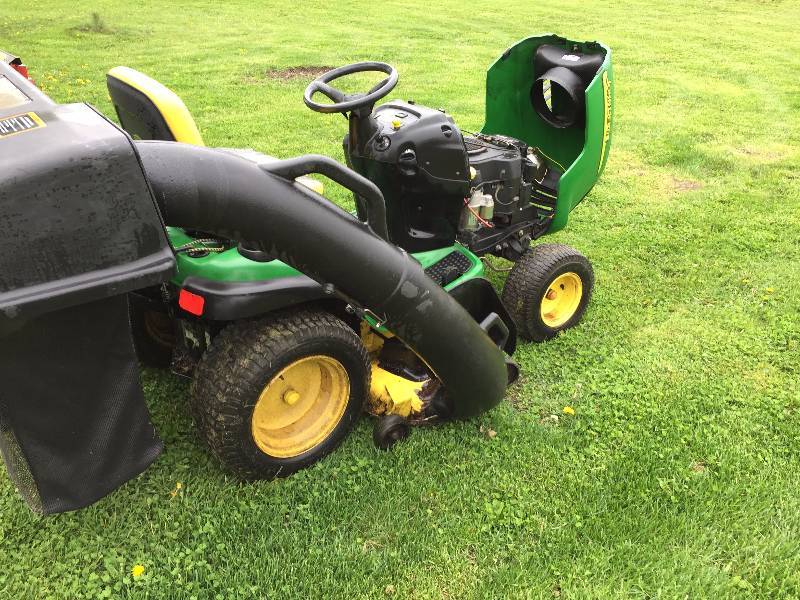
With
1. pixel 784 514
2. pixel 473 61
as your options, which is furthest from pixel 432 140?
pixel 473 61

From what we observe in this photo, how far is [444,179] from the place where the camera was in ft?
9.62

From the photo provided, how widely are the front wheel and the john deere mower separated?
0.01m

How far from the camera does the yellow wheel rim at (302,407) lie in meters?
2.50

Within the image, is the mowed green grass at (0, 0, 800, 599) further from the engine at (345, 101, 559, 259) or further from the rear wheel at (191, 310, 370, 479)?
the engine at (345, 101, 559, 259)

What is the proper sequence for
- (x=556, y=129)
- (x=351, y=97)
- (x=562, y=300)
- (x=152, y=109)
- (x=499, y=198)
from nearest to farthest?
(x=152, y=109)
(x=351, y=97)
(x=499, y=198)
(x=562, y=300)
(x=556, y=129)

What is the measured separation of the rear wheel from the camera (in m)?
2.21

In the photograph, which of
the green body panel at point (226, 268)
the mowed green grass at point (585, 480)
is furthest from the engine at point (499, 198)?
the green body panel at point (226, 268)

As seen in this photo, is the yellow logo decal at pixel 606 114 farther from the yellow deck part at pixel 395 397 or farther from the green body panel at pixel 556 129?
the yellow deck part at pixel 395 397

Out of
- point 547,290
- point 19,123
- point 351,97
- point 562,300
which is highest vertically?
point 19,123

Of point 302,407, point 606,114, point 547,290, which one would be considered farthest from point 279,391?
point 606,114

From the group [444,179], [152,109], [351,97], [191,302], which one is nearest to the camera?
[191,302]

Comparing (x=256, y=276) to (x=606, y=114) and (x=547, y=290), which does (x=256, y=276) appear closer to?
(x=547, y=290)

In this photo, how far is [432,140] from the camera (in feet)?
9.29

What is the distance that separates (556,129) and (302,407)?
8.16 feet
